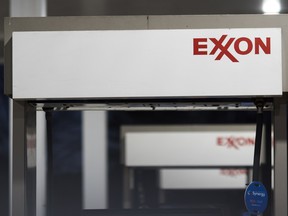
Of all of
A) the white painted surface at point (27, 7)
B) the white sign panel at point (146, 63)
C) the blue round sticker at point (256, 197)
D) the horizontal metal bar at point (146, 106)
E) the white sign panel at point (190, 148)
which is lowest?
the blue round sticker at point (256, 197)

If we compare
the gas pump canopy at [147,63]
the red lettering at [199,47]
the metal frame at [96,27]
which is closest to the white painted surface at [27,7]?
the metal frame at [96,27]

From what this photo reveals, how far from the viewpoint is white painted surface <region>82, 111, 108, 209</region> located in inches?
343

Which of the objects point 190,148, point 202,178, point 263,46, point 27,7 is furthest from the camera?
point 202,178

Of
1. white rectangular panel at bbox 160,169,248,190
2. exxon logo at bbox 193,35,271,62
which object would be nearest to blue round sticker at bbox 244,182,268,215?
exxon logo at bbox 193,35,271,62

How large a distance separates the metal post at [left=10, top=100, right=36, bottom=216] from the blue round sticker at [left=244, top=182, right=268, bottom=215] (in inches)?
31.0

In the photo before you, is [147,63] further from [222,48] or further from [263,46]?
[263,46]

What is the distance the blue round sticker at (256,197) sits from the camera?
2.27 m

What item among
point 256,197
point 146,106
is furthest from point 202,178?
point 256,197

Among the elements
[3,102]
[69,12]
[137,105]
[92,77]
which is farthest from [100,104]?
[3,102]

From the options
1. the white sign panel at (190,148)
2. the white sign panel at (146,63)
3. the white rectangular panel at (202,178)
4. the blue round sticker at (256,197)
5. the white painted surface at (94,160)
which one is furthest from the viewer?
the white painted surface at (94,160)

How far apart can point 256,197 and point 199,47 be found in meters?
0.58

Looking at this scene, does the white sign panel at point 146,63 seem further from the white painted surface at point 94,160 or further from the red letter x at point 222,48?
the white painted surface at point 94,160

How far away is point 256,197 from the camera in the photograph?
2.27 m

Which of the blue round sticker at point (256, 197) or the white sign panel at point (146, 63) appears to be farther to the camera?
the blue round sticker at point (256, 197)
